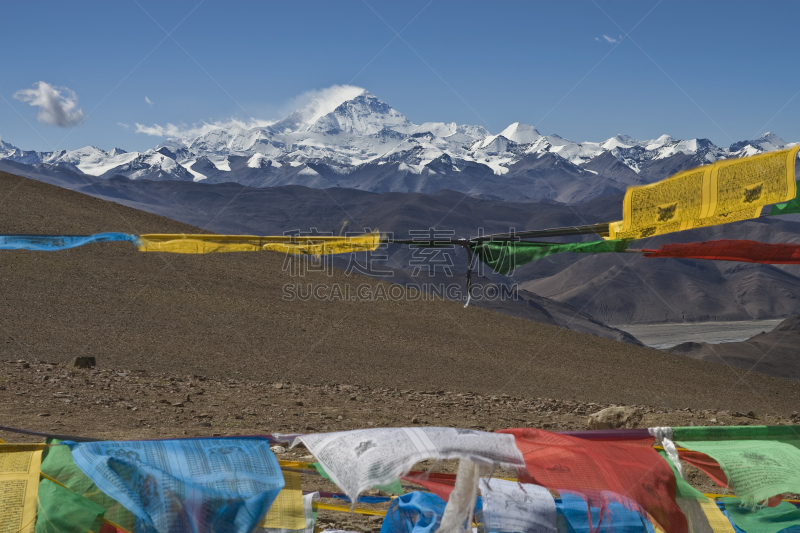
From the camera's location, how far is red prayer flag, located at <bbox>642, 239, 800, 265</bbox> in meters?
4.02

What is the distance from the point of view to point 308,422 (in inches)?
366

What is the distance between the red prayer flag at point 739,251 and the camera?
13.2ft

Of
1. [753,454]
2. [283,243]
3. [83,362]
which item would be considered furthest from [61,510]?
[83,362]

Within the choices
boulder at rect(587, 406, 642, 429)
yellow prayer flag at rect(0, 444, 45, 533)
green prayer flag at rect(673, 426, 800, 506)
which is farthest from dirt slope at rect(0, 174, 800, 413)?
green prayer flag at rect(673, 426, 800, 506)

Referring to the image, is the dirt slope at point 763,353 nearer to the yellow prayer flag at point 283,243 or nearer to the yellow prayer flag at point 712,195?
the yellow prayer flag at point 283,243

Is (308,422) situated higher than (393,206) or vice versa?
(393,206)

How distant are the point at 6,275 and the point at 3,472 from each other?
20.1 metres

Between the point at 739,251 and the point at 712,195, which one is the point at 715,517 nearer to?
the point at 712,195

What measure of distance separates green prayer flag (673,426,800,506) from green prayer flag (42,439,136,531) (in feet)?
7.62

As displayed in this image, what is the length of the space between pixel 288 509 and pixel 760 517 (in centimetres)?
222

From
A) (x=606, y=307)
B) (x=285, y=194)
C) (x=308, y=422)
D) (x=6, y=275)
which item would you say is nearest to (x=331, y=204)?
(x=285, y=194)

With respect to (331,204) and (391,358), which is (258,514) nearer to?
(391,358)

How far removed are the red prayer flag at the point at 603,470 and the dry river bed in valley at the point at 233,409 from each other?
4411 millimetres

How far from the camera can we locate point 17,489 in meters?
2.75
